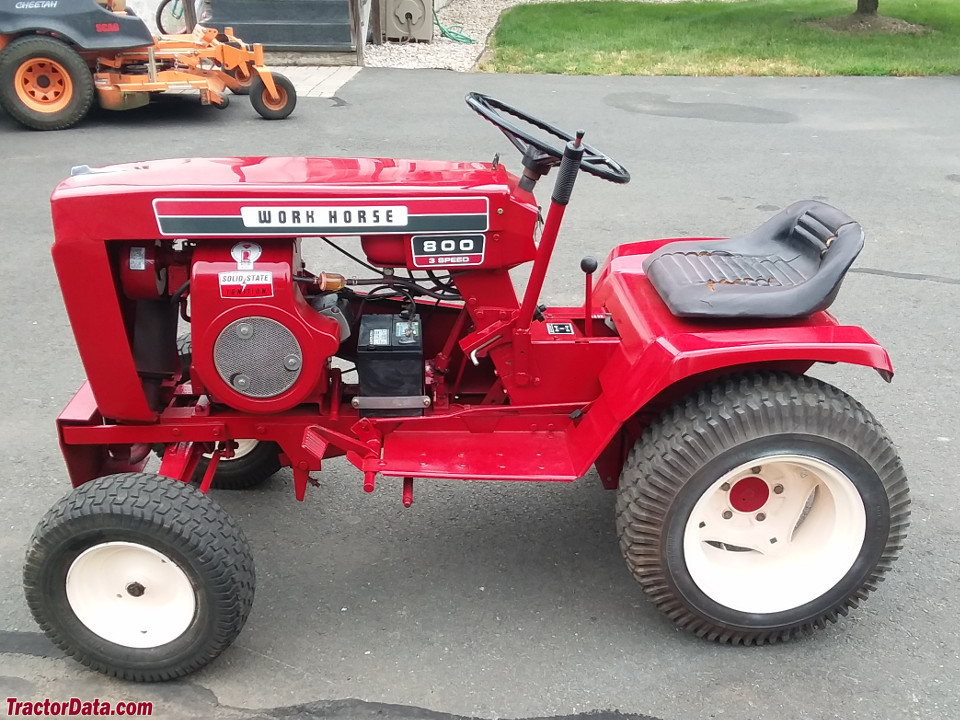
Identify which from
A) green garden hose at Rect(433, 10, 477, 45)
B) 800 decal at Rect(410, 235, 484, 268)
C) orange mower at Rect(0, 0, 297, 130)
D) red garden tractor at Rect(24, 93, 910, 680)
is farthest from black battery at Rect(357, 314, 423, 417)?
green garden hose at Rect(433, 10, 477, 45)

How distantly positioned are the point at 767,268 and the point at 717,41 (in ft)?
36.0

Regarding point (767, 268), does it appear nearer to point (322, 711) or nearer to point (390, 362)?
point (390, 362)

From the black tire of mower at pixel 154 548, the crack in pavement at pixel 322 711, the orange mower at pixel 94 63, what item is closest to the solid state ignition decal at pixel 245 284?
the black tire of mower at pixel 154 548

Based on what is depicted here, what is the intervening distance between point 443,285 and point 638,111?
6.96 meters

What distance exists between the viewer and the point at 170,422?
8.55 ft

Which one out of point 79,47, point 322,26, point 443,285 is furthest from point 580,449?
point 322,26

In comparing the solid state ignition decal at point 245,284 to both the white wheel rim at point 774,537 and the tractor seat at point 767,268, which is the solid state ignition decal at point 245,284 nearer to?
the tractor seat at point 767,268

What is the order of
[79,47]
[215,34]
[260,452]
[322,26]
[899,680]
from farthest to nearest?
[322,26] → [215,34] → [79,47] → [260,452] → [899,680]

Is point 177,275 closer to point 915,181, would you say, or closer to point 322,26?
point 915,181

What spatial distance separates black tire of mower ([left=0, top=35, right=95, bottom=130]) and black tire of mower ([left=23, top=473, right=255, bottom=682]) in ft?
21.4

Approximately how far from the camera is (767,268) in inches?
105

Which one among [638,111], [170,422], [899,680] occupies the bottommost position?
[638,111]

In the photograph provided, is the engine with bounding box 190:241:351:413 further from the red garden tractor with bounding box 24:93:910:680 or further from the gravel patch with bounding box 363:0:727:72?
the gravel patch with bounding box 363:0:727:72

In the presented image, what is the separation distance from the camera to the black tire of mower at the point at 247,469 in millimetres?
3148
